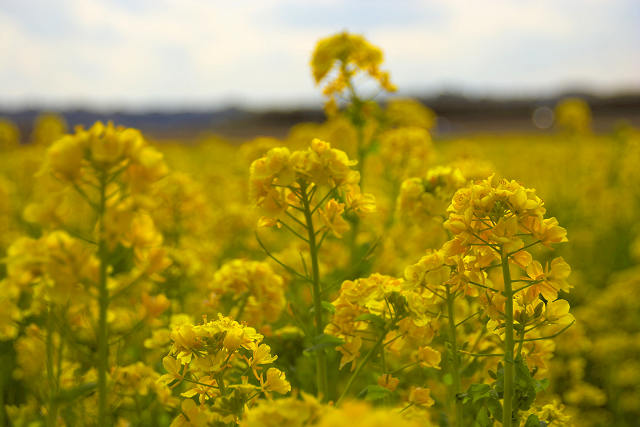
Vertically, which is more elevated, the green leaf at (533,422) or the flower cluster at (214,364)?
the flower cluster at (214,364)

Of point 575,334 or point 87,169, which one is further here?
point 575,334

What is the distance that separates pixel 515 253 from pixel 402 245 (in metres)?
3.42

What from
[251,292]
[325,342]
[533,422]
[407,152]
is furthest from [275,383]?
[407,152]

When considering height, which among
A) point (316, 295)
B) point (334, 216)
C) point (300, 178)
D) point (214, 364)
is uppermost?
point (300, 178)

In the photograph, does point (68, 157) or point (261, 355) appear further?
point (261, 355)

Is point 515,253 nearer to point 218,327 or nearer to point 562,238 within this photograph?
point 562,238

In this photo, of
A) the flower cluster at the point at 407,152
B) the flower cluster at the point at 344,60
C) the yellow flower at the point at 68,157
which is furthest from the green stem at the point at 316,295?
the flower cluster at the point at 407,152

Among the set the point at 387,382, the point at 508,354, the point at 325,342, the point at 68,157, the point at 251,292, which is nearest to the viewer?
the point at 68,157

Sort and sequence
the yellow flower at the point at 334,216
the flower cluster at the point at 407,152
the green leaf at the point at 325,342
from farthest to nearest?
1. the flower cluster at the point at 407,152
2. the yellow flower at the point at 334,216
3. the green leaf at the point at 325,342

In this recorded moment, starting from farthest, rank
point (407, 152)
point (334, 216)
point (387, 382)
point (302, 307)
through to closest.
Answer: point (407, 152), point (302, 307), point (334, 216), point (387, 382)

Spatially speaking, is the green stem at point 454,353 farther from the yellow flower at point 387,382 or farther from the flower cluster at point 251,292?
the flower cluster at point 251,292

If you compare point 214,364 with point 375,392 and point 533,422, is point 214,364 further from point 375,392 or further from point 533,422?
point 533,422

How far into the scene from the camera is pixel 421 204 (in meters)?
2.57

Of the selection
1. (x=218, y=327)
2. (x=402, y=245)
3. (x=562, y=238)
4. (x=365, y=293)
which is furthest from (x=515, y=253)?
(x=402, y=245)
